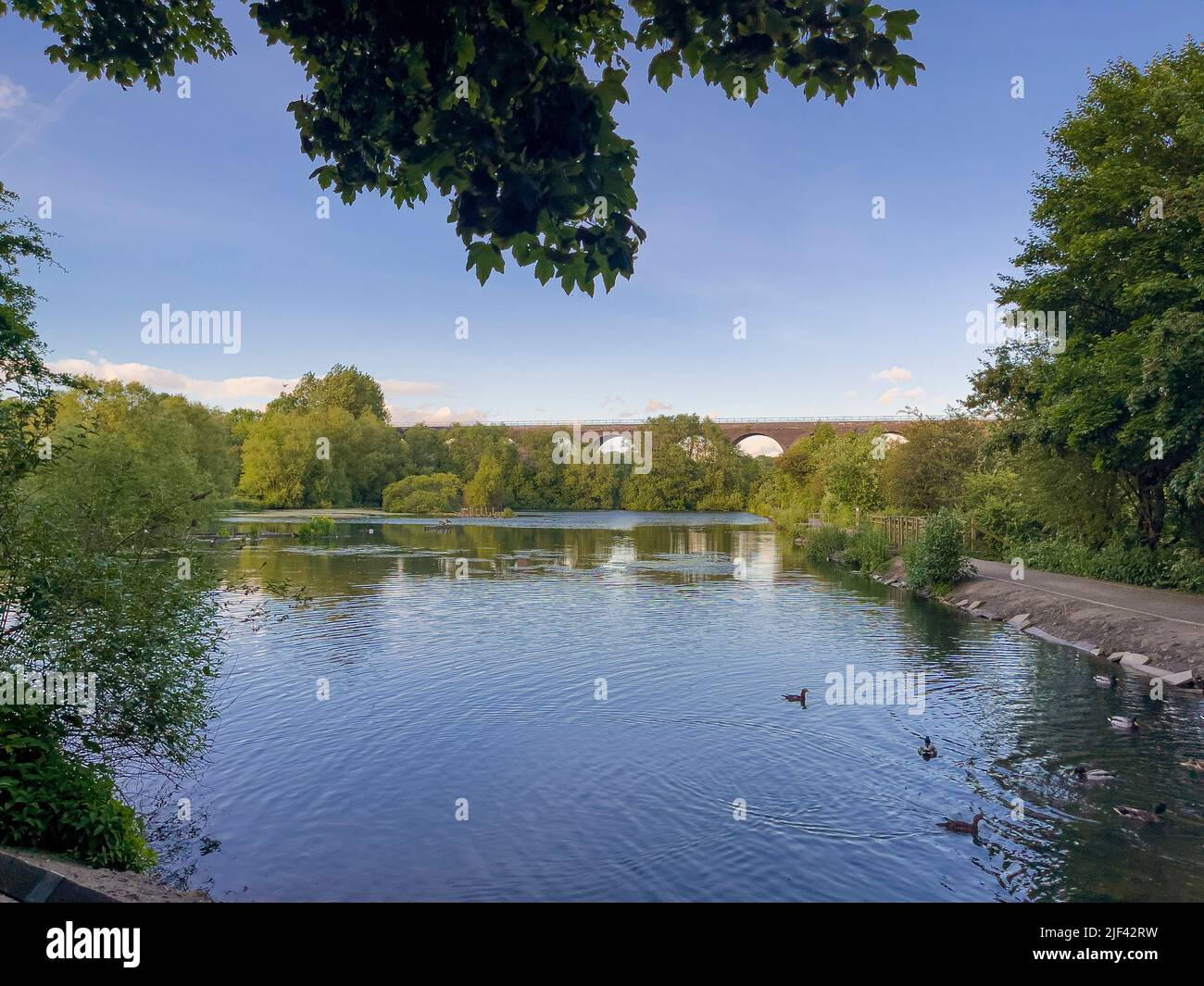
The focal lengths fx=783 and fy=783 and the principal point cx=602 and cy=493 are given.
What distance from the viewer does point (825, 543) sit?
1810 inches

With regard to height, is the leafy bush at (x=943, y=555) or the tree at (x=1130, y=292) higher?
the tree at (x=1130, y=292)

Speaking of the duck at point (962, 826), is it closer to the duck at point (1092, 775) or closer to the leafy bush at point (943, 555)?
the duck at point (1092, 775)

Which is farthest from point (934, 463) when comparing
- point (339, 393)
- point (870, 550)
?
point (339, 393)

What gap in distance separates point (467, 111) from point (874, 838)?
9.24 m

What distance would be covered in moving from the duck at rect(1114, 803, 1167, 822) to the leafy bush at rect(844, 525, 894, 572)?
28.9 metres

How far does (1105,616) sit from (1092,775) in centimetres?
1129

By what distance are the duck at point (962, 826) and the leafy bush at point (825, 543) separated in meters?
35.7

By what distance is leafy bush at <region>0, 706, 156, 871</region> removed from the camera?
6664 millimetres

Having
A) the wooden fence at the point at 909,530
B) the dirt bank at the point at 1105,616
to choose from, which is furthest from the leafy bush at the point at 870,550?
the dirt bank at the point at 1105,616

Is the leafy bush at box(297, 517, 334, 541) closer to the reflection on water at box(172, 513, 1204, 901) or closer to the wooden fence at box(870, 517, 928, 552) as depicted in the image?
the reflection on water at box(172, 513, 1204, 901)

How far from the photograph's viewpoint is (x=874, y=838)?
9.71 m

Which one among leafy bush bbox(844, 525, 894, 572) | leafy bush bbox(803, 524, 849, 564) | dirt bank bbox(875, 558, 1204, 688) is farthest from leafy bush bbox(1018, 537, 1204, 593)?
leafy bush bbox(803, 524, 849, 564)

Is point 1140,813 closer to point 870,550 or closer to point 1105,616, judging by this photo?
point 1105,616

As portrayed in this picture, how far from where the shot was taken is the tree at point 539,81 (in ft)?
16.0
